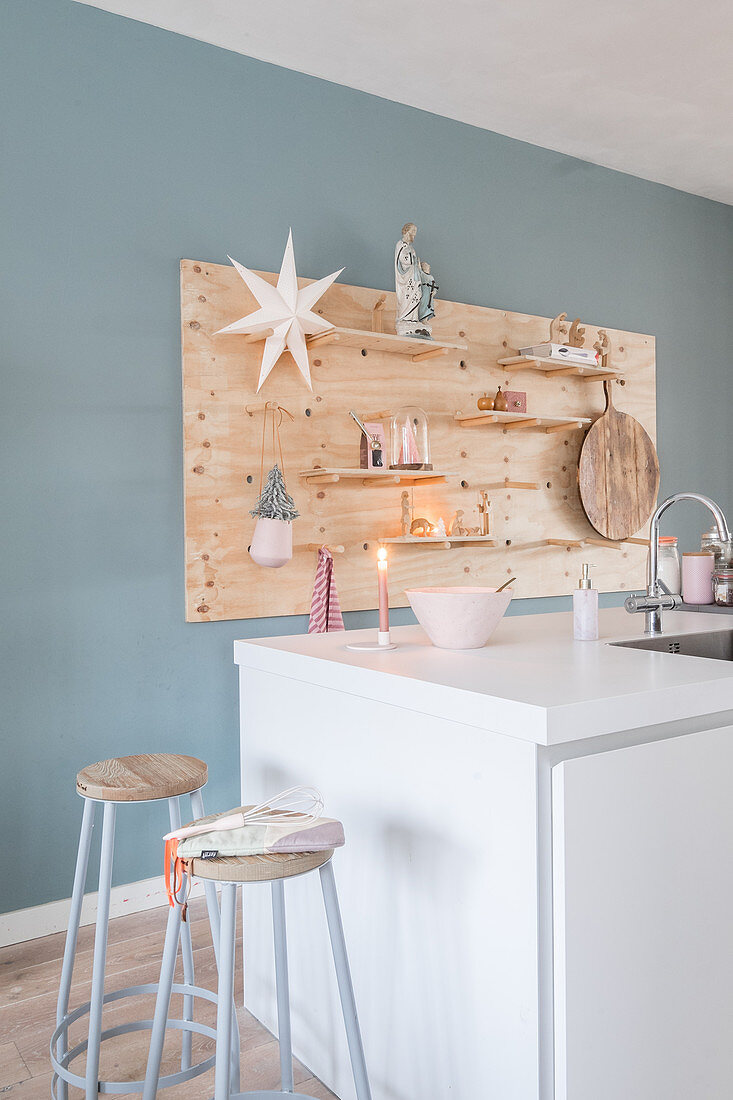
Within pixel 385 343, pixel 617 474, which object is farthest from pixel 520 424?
pixel 385 343

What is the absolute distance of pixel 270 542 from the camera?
2689 mm

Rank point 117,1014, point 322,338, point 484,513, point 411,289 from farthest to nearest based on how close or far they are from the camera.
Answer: point 484,513
point 411,289
point 322,338
point 117,1014

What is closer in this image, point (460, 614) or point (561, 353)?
point (460, 614)

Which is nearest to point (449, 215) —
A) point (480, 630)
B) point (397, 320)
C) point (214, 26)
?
point (397, 320)

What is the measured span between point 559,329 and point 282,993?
2794mm

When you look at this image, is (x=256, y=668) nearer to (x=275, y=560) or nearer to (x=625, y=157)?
(x=275, y=560)

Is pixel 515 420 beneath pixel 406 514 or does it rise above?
above

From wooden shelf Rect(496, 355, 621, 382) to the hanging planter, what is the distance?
1164mm

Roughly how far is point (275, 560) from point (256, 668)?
83 centimetres

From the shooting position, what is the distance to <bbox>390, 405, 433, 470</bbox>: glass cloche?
297 cm

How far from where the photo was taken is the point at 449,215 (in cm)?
330

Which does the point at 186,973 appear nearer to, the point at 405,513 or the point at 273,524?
the point at 273,524

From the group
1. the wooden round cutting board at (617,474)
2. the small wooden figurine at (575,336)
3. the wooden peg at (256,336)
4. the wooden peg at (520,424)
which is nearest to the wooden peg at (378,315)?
the wooden peg at (256,336)

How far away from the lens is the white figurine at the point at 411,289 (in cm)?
292
